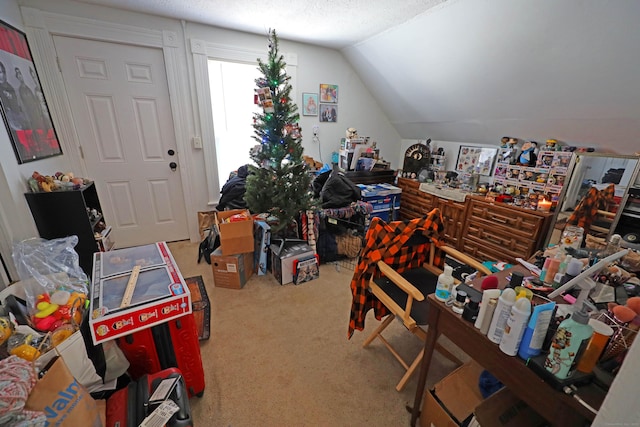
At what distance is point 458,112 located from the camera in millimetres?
2938

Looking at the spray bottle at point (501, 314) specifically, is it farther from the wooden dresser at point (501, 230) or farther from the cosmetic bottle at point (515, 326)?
the wooden dresser at point (501, 230)

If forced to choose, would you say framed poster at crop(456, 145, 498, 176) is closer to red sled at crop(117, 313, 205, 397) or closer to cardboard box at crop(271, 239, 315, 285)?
cardboard box at crop(271, 239, 315, 285)

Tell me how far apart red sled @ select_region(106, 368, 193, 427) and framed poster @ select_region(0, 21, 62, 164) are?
71.9 inches

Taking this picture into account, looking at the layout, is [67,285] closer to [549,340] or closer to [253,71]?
[549,340]

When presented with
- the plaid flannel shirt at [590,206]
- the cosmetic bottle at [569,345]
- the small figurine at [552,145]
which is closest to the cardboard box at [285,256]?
the cosmetic bottle at [569,345]

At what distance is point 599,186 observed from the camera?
2021mm

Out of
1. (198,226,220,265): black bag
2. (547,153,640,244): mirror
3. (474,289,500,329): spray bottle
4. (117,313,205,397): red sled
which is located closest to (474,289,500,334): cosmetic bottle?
(474,289,500,329): spray bottle

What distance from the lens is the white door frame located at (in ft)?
7.30

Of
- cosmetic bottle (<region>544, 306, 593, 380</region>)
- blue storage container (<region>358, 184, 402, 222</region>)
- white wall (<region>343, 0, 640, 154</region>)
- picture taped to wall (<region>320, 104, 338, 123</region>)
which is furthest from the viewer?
picture taped to wall (<region>320, 104, 338, 123</region>)

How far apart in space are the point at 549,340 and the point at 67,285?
79.5 inches

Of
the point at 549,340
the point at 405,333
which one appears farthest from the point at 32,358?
the point at 405,333

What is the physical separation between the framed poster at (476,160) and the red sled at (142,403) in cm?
350

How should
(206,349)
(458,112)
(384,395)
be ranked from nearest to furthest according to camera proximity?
(384,395) → (206,349) → (458,112)

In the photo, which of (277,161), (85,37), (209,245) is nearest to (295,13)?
(277,161)
